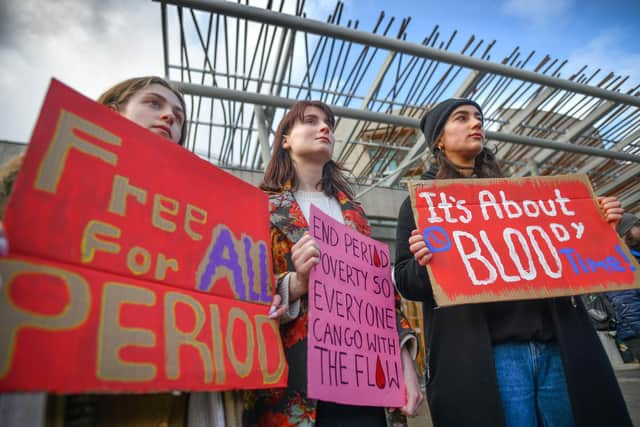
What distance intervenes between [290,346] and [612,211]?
135 centimetres

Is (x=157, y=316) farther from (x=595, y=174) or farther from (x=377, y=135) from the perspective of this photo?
(x=595, y=174)

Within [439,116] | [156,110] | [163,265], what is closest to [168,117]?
[156,110]

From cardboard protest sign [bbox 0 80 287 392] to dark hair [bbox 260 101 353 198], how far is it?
469 mm

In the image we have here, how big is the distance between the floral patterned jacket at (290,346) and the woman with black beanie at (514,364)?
0.16 meters

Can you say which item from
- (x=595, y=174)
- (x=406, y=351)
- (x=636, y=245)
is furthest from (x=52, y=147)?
(x=595, y=174)

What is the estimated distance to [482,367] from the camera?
1177 mm

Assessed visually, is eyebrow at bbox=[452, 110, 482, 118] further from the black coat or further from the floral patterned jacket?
the black coat

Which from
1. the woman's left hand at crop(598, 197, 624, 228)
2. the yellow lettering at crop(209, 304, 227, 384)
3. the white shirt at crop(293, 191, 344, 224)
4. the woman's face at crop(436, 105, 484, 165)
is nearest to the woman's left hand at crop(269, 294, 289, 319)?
the yellow lettering at crop(209, 304, 227, 384)

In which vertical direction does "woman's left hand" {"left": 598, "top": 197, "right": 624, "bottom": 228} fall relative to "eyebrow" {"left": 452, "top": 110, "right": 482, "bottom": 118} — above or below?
below

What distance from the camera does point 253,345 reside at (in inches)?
38.3

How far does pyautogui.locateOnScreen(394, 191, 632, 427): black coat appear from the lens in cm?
113

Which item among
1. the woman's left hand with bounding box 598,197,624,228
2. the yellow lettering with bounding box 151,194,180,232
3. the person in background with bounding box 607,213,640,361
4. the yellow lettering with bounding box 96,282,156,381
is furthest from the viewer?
the person in background with bounding box 607,213,640,361

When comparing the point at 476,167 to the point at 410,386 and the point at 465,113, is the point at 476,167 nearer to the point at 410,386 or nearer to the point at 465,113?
the point at 465,113

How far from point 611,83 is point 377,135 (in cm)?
289
